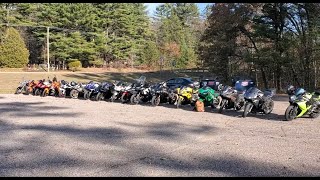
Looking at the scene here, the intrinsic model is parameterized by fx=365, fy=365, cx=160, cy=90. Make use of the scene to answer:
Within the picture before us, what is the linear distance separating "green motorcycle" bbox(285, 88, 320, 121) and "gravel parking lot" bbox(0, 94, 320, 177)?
252 millimetres

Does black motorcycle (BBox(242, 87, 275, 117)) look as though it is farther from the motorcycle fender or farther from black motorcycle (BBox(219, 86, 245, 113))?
the motorcycle fender

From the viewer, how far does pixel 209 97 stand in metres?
12.5

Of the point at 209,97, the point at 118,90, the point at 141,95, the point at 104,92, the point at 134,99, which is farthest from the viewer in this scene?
the point at 104,92

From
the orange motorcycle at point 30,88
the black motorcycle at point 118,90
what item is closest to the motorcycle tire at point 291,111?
the black motorcycle at point 118,90

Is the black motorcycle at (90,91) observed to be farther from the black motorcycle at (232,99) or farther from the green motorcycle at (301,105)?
the green motorcycle at (301,105)

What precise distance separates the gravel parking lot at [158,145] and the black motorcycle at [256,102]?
30cm

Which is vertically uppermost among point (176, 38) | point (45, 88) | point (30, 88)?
point (176, 38)

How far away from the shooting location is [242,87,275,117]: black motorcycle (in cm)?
1074

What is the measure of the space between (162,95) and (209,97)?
2.25 meters

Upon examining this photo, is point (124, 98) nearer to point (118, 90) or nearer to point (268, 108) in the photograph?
point (118, 90)

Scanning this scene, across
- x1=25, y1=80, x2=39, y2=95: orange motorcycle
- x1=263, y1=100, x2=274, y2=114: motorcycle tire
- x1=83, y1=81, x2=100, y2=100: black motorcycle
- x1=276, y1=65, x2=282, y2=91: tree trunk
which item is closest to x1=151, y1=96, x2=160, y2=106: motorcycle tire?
x1=83, y1=81, x2=100, y2=100: black motorcycle

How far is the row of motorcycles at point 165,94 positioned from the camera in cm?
1100

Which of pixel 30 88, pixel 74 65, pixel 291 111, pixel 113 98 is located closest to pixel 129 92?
pixel 113 98

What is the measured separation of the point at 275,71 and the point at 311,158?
17.5 meters
